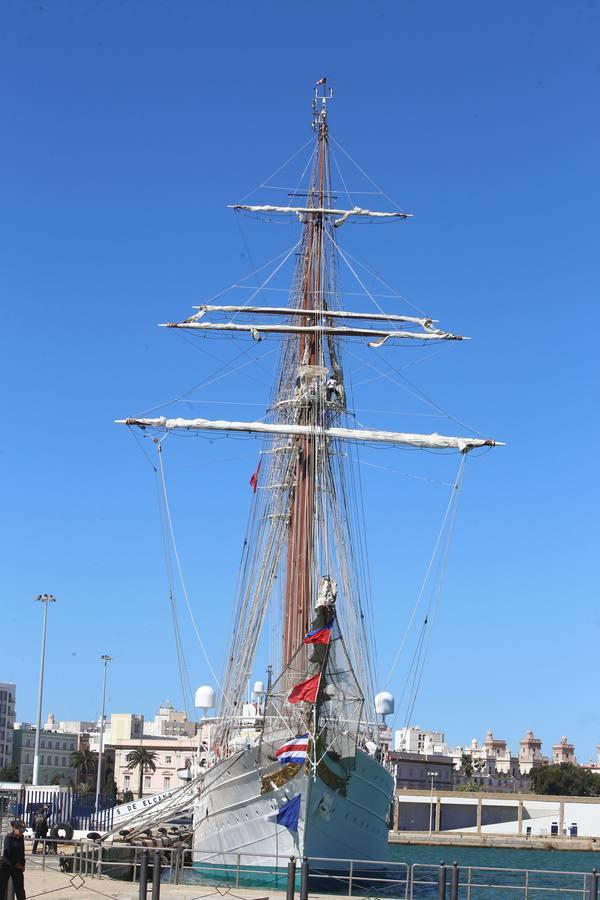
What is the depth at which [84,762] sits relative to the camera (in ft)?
470

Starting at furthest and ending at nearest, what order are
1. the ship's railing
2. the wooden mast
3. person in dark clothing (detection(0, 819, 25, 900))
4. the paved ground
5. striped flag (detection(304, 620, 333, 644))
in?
1. the wooden mast
2. striped flag (detection(304, 620, 333, 644))
3. the ship's railing
4. the paved ground
5. person in dark clothing (detection(0, 819, 25, 900))

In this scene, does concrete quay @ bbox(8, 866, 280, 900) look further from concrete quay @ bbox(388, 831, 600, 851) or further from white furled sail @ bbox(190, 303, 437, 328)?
concrete quay @ bbox(388, 831, 600, 851)

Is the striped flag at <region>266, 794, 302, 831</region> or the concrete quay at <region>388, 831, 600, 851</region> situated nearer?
the striped flag at <region>266, 794, 302, 831</region>

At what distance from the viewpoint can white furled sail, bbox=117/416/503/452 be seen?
2013 inches

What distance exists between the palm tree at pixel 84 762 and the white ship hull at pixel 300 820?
327 ft

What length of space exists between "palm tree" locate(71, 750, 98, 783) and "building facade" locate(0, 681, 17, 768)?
308 inches

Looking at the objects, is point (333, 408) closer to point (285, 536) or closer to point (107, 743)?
point (285, 536)

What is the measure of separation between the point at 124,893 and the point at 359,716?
Result: 15.0 m

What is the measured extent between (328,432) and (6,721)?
11183 cm

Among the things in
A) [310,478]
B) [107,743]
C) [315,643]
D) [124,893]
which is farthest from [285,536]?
[107,743]

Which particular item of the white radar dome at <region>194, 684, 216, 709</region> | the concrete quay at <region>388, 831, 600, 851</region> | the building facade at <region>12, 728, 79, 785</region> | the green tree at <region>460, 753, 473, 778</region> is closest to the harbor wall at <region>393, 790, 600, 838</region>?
the concrete quay at <region>388, 831, 600, 851</region>

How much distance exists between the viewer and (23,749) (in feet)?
523

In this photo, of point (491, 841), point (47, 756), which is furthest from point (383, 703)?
point (47, 756)

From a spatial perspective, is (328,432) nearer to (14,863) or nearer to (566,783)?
(14,863)
